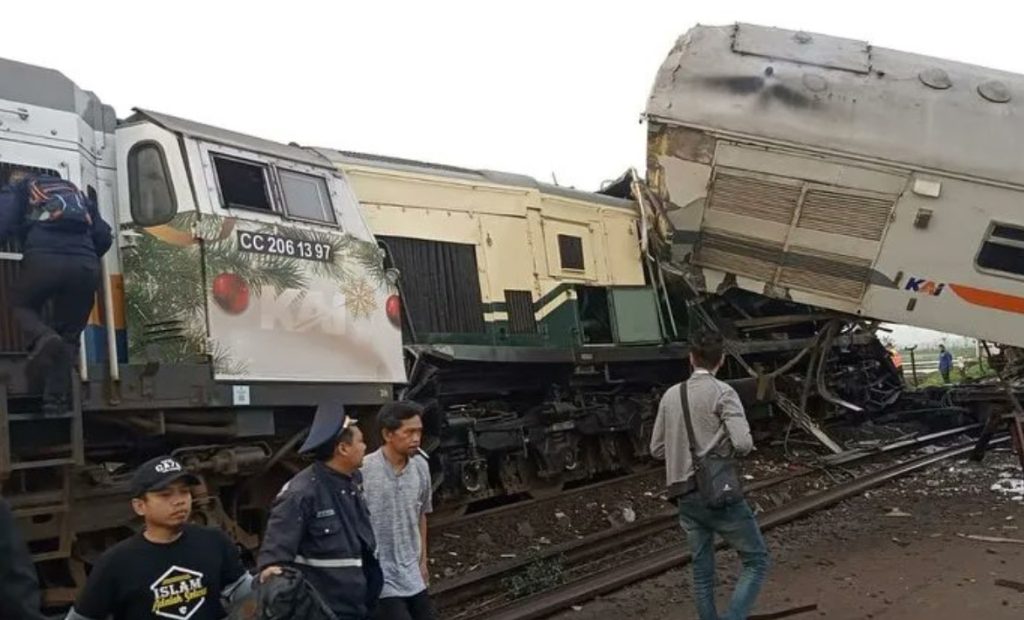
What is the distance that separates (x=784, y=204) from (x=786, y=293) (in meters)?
1.03

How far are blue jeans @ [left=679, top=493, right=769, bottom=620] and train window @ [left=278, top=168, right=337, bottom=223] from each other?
370 cm

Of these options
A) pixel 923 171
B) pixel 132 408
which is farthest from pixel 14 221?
pixel 923 171

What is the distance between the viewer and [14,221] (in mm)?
5539

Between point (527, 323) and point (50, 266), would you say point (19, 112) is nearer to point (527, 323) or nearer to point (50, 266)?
point (50, 266)

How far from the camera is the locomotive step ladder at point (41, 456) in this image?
544 cm

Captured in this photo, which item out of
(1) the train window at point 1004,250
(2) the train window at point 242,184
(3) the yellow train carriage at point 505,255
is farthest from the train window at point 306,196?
(1) the train window at point 1004,250

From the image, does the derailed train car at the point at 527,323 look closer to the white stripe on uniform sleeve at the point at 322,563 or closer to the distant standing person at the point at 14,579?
the white stripe on uniform sleeve at the point at 322,563

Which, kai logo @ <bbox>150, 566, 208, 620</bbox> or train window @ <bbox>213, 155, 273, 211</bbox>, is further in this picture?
train window @ <bbox>213, 155, 273, 211</bbox>

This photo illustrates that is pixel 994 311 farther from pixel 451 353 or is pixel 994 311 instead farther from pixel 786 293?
pixel 451 353

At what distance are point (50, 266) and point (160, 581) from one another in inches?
125

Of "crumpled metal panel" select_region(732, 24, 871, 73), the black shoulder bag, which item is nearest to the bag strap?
the black shoulder bag

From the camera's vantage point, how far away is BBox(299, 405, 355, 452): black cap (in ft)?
12.5

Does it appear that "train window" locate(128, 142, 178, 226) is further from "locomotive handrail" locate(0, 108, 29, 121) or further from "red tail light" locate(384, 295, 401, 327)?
"red tail light" locate(384, 295, 401, 327)

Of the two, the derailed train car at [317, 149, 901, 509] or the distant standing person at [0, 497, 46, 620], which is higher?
the derailed train car at [317, 149, 901, 509]
